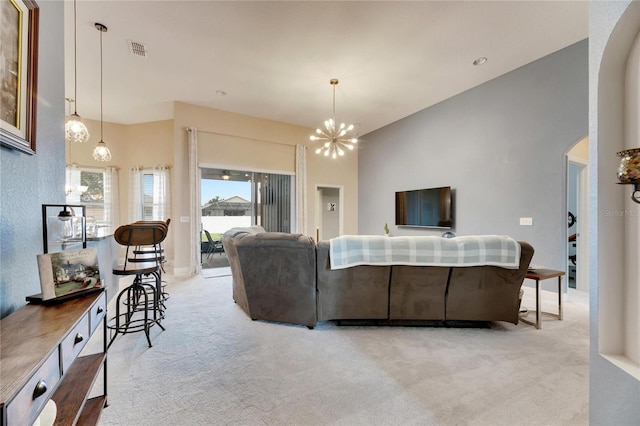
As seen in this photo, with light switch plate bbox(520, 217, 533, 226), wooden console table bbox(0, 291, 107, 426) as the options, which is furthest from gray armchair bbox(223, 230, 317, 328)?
light switch plate bbox(520, 217, 533, 226)

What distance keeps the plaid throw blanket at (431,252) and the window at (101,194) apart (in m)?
6.11

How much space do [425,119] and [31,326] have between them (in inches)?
237

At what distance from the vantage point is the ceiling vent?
10.8ft

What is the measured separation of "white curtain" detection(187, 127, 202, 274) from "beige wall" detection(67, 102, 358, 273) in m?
0.07

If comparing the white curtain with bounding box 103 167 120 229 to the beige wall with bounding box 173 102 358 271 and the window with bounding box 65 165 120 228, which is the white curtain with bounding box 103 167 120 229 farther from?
the beige wall with bounding box 173 102 358 271

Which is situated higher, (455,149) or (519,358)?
(455,149)

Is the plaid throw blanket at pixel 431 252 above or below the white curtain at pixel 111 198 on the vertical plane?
below

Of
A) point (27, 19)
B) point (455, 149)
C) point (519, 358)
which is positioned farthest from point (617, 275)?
point (455, 149)

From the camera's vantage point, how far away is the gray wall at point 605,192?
1.12 meters

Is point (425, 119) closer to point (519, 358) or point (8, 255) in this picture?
point (519, 358)

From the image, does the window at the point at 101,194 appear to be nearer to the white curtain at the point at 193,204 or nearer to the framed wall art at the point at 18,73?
the white curtain at the point at 193,204

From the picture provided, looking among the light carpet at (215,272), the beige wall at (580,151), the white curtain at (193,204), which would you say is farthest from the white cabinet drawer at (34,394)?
the beige wall at (580,151)

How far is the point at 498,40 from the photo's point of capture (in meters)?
3.28

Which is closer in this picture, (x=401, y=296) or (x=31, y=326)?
(x=31, y=326)
